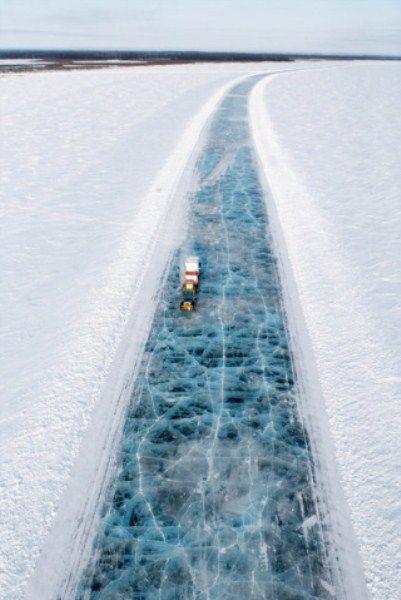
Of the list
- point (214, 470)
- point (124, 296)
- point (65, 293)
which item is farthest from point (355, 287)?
point (65, 293)

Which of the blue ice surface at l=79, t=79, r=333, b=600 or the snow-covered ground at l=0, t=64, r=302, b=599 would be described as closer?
the blue ice surface at l=79, t=79, r=333, b=600

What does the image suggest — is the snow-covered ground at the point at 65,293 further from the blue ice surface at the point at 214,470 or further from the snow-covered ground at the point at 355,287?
the snow-covered ground at the point at 355,287

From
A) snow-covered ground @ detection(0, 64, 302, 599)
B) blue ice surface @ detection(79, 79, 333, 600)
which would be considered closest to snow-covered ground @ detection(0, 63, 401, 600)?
snow-covered ground @ detection(0, 64, 302, 599)

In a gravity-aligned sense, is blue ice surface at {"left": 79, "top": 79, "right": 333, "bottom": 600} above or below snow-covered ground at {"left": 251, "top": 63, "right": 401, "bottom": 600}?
below

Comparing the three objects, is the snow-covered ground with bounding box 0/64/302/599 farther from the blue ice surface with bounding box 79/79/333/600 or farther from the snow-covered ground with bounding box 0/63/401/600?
the blue ice surface with bounding box 79/79/333/600

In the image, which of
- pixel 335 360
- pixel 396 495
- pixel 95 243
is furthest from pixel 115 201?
pixel 396 495

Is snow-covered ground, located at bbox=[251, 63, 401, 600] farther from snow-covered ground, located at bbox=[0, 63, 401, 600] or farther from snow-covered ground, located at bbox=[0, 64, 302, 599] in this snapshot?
snow-covered ground, located at bbox=[0, 64, 302, 599]
